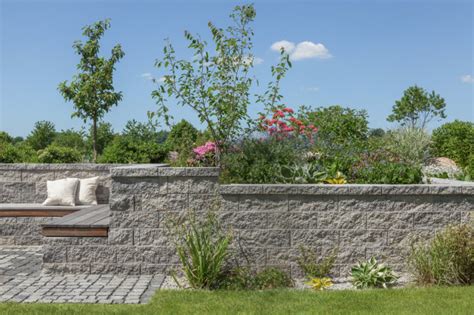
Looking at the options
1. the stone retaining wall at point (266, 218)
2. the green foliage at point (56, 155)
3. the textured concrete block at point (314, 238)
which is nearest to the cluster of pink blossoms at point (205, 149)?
the stone retaining wall at point (266, 218)

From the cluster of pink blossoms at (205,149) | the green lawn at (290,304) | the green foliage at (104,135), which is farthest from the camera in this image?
the green foliage at (104,135)

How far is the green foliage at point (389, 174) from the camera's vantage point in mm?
6184

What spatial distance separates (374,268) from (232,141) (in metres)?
2.20

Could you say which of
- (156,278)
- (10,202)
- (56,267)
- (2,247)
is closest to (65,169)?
(10,202)

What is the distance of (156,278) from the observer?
18.6 ft

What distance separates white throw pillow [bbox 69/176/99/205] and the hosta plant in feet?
14.7

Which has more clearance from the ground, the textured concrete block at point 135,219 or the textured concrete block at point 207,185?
the textured concrete block at point 207,185

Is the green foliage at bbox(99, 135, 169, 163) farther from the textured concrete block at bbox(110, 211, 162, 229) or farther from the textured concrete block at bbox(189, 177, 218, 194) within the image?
the textured concrete block at bbox(189, 177, 218, 194)

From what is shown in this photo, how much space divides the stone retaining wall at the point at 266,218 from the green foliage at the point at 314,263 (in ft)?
0.20

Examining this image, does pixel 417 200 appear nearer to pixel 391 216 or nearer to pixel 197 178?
pixel 391 216

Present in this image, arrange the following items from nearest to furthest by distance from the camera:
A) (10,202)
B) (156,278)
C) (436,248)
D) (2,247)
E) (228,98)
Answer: (436,248)
(156,278)
(228,98)
(2,247)
(10,202)

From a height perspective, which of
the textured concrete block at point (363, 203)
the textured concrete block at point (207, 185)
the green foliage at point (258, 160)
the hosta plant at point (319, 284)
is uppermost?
the green foliage at point (258, 160)

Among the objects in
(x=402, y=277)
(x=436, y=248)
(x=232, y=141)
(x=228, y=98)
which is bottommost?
(x=402, y=277)

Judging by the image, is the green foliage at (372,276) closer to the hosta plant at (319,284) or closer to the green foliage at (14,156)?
the hosta plant at (319,284)
